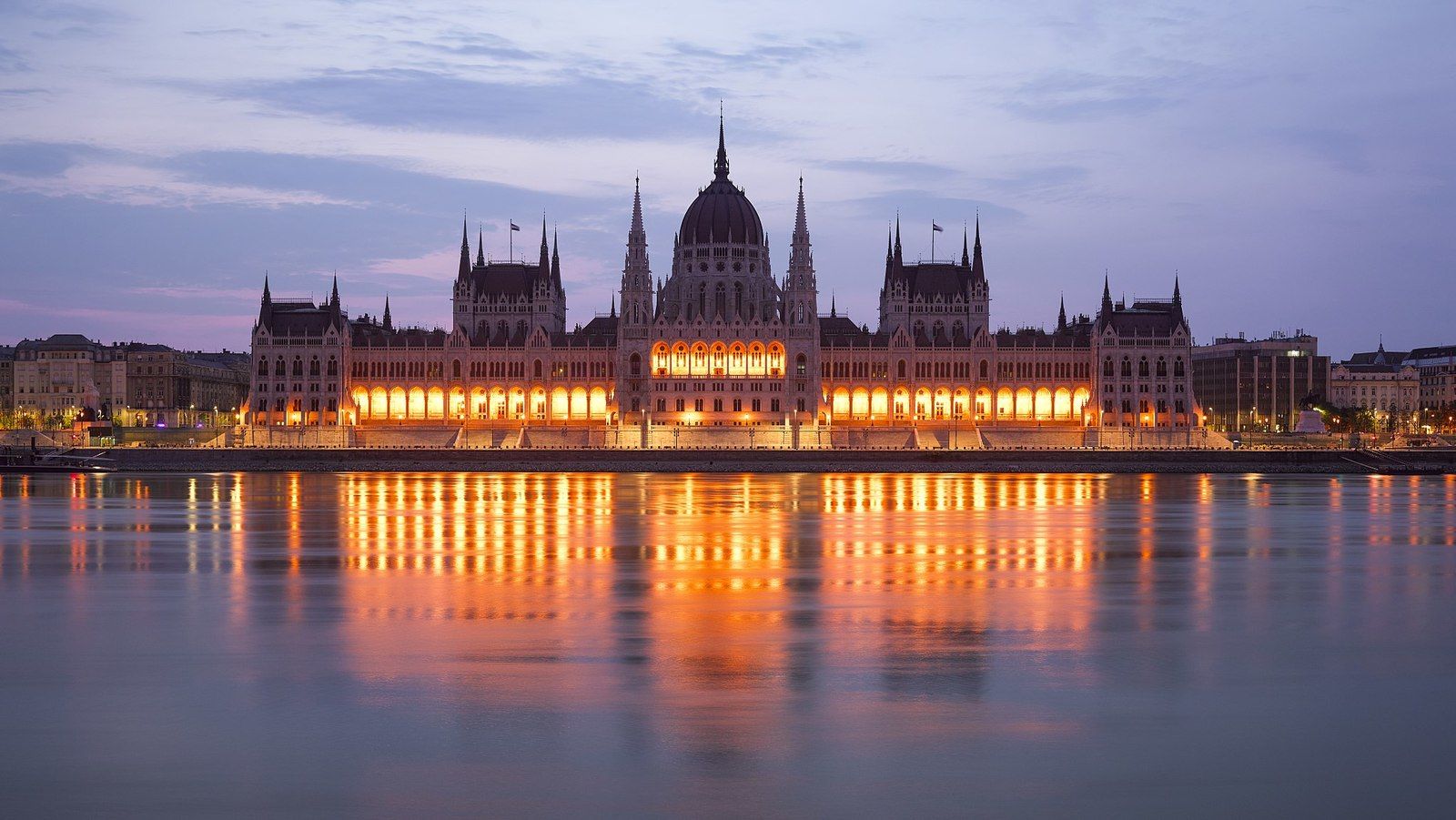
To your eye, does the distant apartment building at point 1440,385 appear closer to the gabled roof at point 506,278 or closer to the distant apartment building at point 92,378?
the gabled roof at point 506,278

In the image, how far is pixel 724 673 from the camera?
1925cm

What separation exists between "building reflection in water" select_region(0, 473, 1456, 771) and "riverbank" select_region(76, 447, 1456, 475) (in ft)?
105

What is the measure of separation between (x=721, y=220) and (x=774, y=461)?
38433 mm

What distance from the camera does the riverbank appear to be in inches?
3748

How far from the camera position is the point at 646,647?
21.3 m

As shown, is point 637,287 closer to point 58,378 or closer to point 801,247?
point 801,247

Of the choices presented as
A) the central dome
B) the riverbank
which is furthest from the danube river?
the central dome

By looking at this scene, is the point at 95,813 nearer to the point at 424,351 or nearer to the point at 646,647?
the point at 646,647

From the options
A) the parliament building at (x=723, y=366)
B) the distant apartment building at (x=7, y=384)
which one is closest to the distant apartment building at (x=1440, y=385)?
the parliament building at (x=723, y=366)

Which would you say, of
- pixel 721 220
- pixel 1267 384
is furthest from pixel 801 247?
pixel 1267 384

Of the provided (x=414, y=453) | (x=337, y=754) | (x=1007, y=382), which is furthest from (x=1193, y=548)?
(x=1007, y=382)

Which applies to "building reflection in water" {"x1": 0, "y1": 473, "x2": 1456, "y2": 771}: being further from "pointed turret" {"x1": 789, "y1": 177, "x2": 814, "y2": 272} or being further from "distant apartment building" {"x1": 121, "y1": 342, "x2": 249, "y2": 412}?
"distant apartment building" {"x1": 121, "y1": 342, "x2": 249, "y2": 412}

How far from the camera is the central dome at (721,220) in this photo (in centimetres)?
12912

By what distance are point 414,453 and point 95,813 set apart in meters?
88.2
